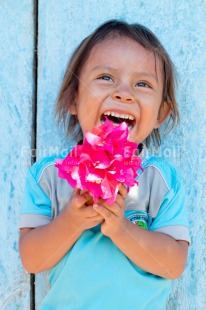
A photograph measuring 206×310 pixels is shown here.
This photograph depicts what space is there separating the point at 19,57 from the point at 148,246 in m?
0.78

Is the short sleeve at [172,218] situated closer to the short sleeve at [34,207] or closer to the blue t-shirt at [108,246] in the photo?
the blue t-shirt at [108,246]

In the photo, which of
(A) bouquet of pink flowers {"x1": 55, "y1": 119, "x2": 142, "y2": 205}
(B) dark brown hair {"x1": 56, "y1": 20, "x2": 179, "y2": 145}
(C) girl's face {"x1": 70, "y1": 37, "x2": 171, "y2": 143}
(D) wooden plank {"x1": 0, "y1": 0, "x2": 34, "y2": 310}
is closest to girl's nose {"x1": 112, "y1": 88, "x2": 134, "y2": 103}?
(C) girl's face {"x1": 70, "y1": 37, "x2": 171, "y2": 143}

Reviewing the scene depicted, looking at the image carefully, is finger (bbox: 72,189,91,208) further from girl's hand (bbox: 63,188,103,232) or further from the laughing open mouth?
the laughing open mouth

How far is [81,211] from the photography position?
1.27 meters

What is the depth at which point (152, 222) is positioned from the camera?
1439mm

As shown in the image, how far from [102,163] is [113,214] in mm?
191

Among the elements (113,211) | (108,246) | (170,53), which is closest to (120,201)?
(113,211)

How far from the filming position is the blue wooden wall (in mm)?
1621

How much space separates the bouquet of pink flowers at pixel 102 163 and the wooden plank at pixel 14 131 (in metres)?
0.53

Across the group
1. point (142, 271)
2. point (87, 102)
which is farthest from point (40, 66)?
point (142, 271)

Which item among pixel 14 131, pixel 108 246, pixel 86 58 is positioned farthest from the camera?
pixel 14 131

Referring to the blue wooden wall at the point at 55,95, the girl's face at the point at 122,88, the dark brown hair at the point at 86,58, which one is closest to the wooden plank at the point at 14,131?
the blue wooden wall at the point at 55,95

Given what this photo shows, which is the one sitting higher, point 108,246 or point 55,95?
point 55,95

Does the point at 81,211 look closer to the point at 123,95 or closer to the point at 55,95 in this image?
the point at 123,95
